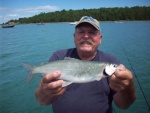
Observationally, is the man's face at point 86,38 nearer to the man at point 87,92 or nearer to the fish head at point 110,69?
the man at point 87,92

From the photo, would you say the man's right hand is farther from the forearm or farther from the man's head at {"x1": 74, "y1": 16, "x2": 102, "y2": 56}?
the forearm

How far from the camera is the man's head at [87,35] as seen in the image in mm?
3451

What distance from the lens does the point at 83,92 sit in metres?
3.32

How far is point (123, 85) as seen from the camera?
9.64 feet

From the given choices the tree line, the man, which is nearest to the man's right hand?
the man

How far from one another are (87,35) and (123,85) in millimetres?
1104

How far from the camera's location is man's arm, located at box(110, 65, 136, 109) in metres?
2.76

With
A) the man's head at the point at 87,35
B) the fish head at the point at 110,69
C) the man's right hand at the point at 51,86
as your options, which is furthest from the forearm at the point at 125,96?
the man's right hand at the point at 51,86

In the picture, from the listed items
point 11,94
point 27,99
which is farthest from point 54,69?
point 11,94

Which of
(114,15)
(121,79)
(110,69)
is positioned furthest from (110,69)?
(114,15)

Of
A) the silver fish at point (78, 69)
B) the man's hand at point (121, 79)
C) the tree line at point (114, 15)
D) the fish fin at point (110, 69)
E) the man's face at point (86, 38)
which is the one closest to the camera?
the man's hand at point (121, 79)

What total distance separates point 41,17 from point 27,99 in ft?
544

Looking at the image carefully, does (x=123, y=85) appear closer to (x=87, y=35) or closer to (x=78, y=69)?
(x=78, y=69)

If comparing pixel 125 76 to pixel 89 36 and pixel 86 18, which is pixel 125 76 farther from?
pixel 86 18
